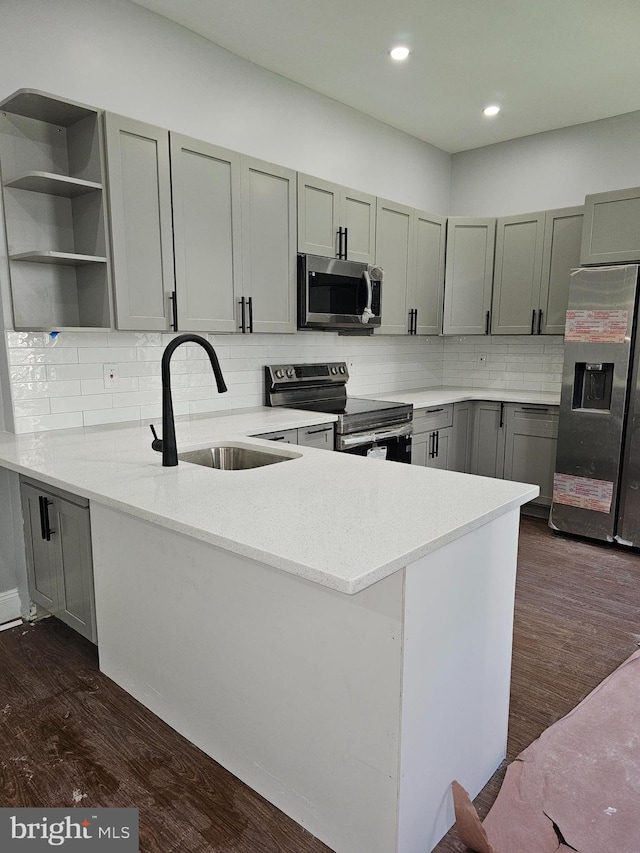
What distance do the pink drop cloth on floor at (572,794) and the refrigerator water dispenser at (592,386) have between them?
2240mm

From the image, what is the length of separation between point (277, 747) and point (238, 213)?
2.64m

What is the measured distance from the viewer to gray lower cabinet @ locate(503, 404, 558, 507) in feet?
14.2

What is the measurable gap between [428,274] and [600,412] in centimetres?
172

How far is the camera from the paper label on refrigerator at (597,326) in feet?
11.8

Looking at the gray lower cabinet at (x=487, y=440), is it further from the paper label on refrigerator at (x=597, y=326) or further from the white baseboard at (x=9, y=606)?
the white baseboard at (x=9, y=606)

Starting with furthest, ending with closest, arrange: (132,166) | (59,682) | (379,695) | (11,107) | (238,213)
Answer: (238,213) → (132,166) → (11,107) → (59,682) → (379,695)

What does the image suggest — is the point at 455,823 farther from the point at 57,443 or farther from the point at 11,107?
the point at 11,107

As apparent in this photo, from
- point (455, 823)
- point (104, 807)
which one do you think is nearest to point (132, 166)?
point (104, 807)

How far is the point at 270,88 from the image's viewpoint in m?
3.64

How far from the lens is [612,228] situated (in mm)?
3662


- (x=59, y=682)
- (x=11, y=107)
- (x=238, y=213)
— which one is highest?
(x=11, y=107)

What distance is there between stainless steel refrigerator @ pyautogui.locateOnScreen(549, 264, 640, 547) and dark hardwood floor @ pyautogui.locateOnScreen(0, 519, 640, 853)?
817 mm

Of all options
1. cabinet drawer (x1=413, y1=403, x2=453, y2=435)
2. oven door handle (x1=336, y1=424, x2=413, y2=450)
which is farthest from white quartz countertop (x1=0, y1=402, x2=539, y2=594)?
cabinet drawer (x1=413, y1=403, x2=453, y2=435)

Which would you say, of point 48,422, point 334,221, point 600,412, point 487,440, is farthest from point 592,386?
point 48,422
